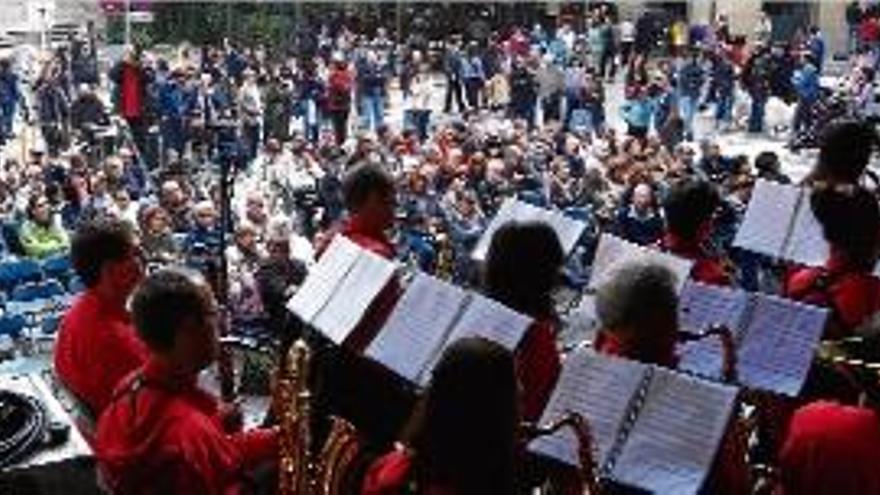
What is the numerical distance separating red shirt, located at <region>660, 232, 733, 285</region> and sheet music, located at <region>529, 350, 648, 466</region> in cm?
167

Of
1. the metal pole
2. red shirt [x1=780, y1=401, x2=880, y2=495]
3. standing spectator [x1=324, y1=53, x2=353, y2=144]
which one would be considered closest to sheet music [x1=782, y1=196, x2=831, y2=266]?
red shirt [x1=780, y1=401, x2=880, y2=495]

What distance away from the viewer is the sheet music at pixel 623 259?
5.24 m

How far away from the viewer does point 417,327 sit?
17.1 feet

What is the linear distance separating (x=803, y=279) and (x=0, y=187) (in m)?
10.8

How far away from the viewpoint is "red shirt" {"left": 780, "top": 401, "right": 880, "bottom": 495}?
426 cm

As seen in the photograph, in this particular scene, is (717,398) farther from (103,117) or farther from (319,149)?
(103,117)

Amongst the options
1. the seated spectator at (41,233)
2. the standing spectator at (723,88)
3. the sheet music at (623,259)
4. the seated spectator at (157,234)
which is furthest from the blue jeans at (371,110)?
the sheet music at (623,259)

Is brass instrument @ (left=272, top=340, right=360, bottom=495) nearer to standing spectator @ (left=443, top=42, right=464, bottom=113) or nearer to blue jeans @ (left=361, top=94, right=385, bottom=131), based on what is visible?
blue jeans @ (left=361, top=94, right=385, bottom=131)

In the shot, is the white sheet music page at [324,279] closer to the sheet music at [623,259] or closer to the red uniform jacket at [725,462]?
the sheet music at [623,259]

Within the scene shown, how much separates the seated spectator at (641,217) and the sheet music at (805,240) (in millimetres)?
6068

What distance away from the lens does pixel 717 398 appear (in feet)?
14.1

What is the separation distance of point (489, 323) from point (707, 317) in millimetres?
1081

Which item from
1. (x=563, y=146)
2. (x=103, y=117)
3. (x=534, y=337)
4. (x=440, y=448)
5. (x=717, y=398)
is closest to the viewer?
(x=440, y=448)

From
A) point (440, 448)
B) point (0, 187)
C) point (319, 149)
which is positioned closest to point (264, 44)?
point (319, 149)
